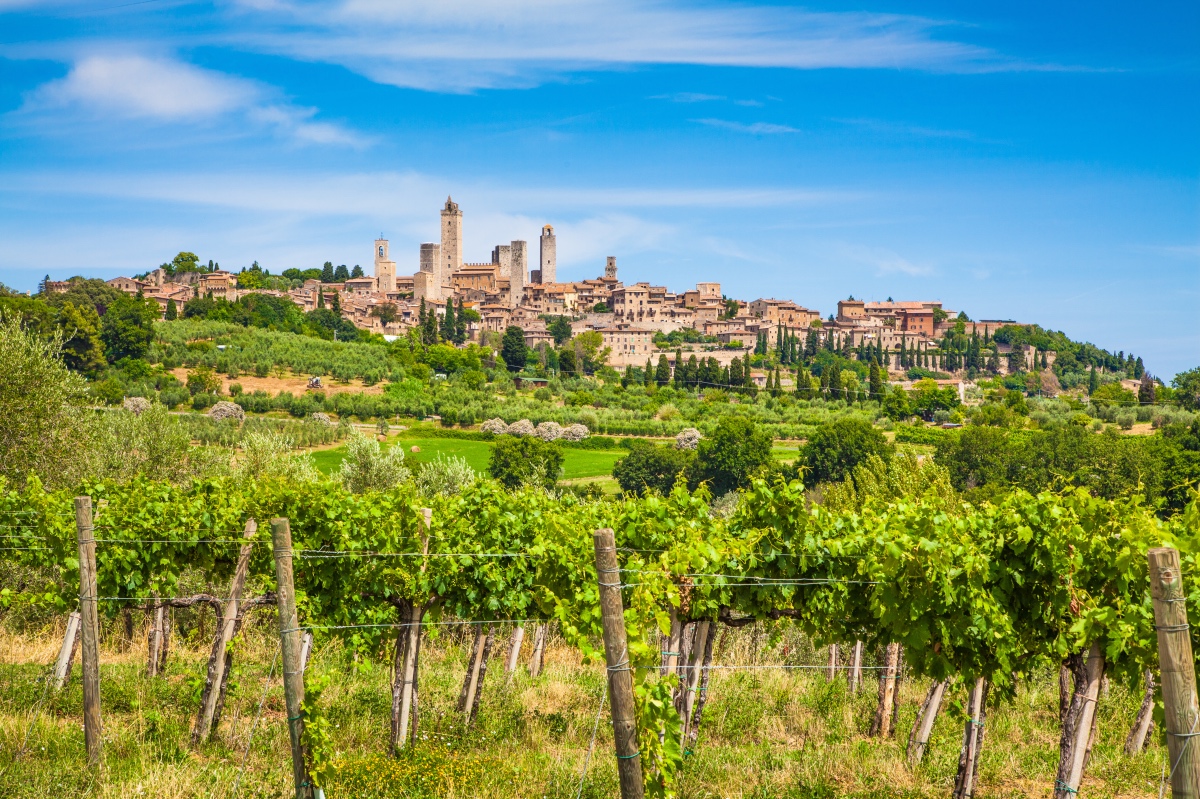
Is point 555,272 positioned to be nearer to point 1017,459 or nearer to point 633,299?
point 633,299

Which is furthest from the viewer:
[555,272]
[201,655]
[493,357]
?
[555,272]

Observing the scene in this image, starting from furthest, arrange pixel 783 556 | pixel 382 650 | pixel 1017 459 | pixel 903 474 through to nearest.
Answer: pixel 1017 459 → pixel 903 474 → pixel 382 650 → pixel 783 556

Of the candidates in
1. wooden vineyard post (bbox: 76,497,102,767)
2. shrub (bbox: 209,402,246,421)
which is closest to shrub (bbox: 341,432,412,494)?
wooden vineyard post (bbox: 76,497,102,767)

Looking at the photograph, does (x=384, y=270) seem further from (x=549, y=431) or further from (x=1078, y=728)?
(x=1078, y=728)

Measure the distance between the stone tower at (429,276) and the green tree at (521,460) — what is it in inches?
2959

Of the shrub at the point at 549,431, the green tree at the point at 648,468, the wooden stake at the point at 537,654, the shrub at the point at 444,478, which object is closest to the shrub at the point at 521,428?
the shrub at the point at 549,431

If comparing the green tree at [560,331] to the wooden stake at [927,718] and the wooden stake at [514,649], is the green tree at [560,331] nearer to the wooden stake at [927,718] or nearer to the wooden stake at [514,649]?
the wooden stake at [514,649]

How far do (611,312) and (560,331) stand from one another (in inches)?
490

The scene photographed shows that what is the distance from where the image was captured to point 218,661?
20.1 feet

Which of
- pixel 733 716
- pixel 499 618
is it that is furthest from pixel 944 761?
pixel 499 618

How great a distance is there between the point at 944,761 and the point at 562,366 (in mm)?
75342

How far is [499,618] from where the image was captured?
7328 mm

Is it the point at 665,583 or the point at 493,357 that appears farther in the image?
the point at 493,357

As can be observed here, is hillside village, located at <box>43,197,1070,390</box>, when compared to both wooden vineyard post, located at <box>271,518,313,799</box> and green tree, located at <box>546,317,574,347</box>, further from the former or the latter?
wooden vineyard post, located at <box>271,518,313,799</box>
